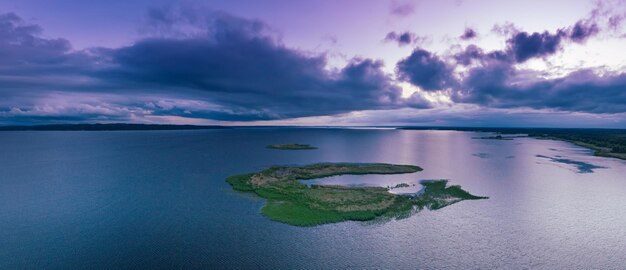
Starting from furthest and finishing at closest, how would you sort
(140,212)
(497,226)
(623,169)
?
(623,169)
(140,212)
(497,226)

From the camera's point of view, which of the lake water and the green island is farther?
the green island

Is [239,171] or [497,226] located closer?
[497,226]

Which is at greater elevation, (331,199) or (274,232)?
(331,199)

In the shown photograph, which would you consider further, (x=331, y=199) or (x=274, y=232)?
(x=331, y=199)

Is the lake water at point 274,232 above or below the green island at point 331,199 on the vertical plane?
below

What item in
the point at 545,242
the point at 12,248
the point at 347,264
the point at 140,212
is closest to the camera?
the point at 347,264

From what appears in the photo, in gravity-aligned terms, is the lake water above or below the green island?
below

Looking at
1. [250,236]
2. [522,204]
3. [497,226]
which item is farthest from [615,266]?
[250,236]

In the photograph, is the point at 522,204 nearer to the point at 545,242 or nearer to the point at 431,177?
the point at 545,242
